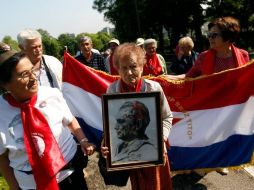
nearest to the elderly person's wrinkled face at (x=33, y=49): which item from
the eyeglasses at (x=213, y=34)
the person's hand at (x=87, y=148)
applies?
the person's hand at (x=87, y=148)

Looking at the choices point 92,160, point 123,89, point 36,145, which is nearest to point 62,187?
point 36,145

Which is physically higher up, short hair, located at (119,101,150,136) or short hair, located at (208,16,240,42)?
short hair, located at (208,16,240,42)

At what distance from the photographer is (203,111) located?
417cm

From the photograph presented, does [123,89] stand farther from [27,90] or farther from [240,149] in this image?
[240,149]

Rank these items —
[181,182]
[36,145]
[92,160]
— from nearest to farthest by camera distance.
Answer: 1. [36,145]
2. [181,182]
3. [92,160]

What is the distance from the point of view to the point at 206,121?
418 cm

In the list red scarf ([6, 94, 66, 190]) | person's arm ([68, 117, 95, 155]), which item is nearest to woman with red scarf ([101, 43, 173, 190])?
person's arm ([68, 117, 95, 155])

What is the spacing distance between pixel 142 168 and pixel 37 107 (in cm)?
98

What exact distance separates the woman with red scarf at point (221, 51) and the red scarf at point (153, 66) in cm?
267

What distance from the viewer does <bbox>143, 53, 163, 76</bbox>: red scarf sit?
22.8 ft

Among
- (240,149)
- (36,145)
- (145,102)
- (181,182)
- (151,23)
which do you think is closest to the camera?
(36,145)

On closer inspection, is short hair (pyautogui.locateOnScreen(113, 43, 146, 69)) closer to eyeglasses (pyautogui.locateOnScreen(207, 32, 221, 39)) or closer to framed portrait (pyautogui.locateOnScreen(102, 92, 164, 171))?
framed portrait (pyautogui.locateOnScreen(102, 92, 164, 171))

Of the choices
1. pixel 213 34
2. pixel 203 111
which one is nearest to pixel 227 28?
pixel 213 34

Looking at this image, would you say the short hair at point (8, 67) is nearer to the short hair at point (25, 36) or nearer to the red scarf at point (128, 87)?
the red scarf at point (128, 87)
